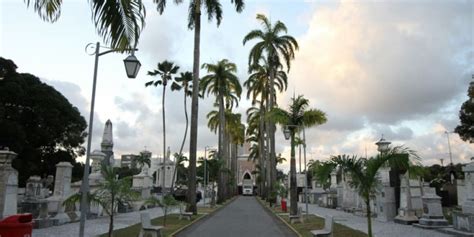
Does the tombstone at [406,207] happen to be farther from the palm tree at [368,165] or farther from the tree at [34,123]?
the tree at [34,123]

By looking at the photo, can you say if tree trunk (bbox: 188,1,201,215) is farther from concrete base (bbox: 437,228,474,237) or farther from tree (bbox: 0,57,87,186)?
tree (bbox: 0,57,87,186)

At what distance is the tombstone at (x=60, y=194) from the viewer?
65.5ft

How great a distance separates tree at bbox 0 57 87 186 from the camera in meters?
39.3

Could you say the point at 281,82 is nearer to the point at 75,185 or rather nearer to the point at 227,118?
the point at 227,118

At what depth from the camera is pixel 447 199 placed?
34906 mm

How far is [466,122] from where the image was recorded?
47531 mm

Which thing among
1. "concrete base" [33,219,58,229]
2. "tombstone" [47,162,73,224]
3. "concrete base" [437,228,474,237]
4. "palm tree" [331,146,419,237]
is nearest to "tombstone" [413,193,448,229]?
"concrete base" [437,228,474,237]

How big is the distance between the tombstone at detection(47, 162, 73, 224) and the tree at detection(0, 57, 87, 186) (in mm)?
20030

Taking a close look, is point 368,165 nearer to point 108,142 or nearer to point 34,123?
point 108,142

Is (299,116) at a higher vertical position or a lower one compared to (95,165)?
higher

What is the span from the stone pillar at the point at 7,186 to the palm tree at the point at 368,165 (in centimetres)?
1105

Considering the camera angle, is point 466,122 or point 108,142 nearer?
point 108,142

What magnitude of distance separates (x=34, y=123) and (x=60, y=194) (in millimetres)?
25356

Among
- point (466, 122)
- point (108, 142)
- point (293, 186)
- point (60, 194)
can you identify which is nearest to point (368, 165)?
point (293, 186)
